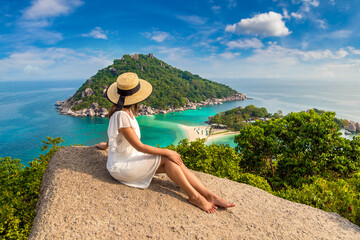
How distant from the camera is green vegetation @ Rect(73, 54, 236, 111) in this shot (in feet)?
241

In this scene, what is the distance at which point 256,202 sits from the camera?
4.10 metres

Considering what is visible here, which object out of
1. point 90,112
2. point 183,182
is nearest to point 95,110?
point 90,112

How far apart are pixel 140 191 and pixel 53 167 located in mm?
2123

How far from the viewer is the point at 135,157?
331 cm

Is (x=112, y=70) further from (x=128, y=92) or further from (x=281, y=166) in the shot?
(x=128, y=92)

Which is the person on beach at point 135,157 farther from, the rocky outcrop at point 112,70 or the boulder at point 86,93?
the rocky outcrop at point 112,70

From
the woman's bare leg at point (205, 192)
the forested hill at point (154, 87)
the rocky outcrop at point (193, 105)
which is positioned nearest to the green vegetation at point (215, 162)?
the woman's bare leg at point (205, 192)

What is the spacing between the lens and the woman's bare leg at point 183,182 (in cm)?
310

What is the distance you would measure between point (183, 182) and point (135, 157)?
911 mm

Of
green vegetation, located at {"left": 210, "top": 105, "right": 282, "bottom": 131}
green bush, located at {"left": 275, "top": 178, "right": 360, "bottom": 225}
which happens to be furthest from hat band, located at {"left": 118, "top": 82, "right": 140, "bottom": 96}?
green vegetation, located at {"left": 210, "top": 105, "right": 282, "bottom": 131}

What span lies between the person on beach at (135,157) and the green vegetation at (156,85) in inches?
2648

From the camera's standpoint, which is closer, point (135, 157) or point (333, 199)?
point (135, 157)

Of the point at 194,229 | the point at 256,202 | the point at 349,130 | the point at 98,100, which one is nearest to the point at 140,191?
the point at 194,229

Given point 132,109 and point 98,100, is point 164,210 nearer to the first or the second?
point 132,109
